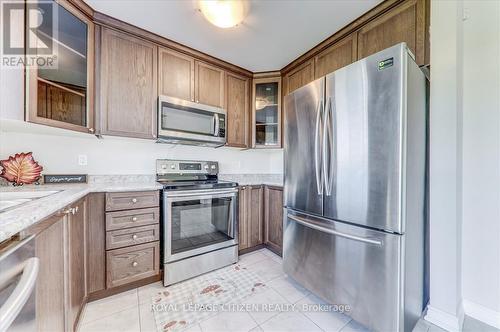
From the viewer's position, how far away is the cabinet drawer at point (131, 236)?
5.56ft

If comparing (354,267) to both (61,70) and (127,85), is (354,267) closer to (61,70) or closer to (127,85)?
(127,85)

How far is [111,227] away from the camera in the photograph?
1688mm

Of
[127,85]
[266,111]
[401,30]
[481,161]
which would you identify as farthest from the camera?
[266,111]

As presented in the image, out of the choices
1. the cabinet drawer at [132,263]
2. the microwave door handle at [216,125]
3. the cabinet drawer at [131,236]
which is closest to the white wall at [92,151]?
the microwave door handle at [216,125]

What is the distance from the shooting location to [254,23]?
1.83 meters

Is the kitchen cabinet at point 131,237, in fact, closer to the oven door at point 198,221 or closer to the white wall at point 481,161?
the oven door at point 198,221

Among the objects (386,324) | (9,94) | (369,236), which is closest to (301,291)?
(386,324)

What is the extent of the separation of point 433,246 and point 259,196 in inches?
66.7

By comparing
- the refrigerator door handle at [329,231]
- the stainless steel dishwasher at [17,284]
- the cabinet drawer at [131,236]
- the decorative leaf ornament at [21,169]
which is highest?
the decorative leaf ornament at [21,169]

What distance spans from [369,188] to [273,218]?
1451 mm

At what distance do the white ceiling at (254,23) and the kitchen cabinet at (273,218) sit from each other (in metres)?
1.60

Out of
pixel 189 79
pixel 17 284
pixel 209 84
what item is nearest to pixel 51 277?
pixel 17 284

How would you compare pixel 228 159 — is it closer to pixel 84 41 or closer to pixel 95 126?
pixel 95 126

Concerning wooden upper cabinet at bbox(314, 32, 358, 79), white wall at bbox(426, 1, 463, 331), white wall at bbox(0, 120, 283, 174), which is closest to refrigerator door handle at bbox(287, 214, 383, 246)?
white wall at bbox(426, 1, 463, 331)
